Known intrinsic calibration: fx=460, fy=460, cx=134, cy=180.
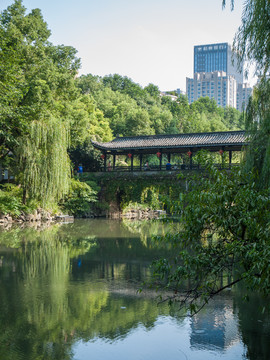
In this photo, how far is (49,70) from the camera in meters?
25.8

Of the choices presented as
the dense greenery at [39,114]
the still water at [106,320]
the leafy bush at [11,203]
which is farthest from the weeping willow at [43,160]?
the still water at [106,320]

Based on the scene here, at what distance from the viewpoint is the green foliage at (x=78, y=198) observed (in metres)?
26.8

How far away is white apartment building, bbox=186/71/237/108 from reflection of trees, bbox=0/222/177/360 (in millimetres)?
138283

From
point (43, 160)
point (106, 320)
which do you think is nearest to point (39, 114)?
point (43, 160)

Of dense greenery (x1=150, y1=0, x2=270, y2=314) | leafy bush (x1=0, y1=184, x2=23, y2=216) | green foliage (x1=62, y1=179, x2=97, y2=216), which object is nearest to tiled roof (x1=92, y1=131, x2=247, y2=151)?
green foliage (x1=62, y1=179, x2=97, y2=216)

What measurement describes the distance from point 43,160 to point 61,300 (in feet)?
47.7

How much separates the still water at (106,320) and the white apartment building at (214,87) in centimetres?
14102

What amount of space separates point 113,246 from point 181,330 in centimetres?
916

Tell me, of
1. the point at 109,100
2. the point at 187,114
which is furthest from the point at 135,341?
the point at 187,114

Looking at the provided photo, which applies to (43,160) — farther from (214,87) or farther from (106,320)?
(214,87)

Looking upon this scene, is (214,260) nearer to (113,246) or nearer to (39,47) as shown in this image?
(113,246)

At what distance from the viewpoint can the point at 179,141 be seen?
26.6 meters

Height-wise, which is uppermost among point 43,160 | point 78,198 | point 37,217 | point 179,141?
point 179,141

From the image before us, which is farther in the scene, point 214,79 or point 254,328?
point 214,79
